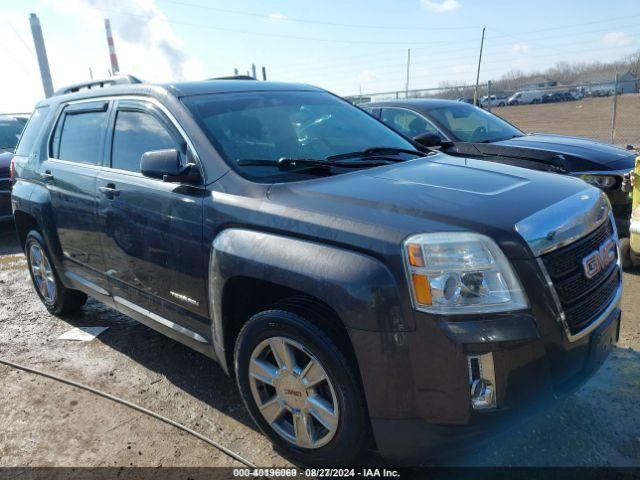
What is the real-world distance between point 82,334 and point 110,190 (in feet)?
5.49

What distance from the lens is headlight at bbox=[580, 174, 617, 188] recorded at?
206 inches

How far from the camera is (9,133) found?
32.9ft

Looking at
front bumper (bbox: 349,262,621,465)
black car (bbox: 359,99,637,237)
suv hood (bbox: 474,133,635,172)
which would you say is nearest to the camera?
front bumper (bbox: 349,262,621,465)

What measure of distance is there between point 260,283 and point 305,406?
2.06 ft

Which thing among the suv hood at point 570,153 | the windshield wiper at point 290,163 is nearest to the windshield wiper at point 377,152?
the windshield wiper at point 290,163

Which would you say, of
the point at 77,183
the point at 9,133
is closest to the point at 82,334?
the point at 77,183

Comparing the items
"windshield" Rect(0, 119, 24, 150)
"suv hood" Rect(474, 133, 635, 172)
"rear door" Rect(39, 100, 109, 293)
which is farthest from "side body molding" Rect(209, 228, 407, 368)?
"windshield" Rect(0, 119, 24, 150)

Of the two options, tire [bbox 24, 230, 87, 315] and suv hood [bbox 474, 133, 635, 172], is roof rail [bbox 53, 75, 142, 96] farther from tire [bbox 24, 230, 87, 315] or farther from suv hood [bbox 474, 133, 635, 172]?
suv hood [bbox 474, 133, 635, 172]

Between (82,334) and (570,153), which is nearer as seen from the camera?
(82,334)

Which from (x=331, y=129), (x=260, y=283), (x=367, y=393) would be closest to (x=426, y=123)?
(x=331, y=129)

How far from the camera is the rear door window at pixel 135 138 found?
321 centimetres

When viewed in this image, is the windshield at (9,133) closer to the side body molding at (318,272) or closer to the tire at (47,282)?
the tire at (47,282)

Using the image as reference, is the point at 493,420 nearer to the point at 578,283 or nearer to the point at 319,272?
the point at 578,283

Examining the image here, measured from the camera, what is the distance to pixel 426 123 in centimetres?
644
